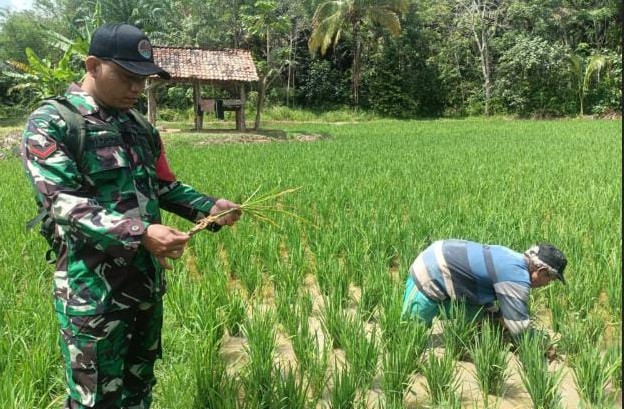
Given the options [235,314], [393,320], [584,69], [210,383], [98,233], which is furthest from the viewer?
[584,69]

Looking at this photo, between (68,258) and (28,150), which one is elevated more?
(28,150)

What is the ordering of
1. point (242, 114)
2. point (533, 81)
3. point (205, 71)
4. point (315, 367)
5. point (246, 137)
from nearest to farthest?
point (315, 367) < point (246, 137) < point (205, 71) < point (242, 114) < point (533, 81)

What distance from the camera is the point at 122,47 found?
4.71ft

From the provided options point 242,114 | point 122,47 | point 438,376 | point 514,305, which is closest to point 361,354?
point 438,376

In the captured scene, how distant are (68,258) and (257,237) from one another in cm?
232

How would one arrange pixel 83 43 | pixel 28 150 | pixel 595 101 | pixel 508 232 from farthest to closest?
pixel 595 101
pixel 83 43
pixel 508 232
pixel 28 150

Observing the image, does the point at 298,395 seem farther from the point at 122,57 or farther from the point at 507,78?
the point at 507,78

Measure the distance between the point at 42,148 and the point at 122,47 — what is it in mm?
342

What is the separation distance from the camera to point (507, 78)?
1984 cm

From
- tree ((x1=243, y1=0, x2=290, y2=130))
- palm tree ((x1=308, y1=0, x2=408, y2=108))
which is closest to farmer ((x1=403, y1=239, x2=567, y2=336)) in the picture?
tree ((x1=243, y1=0, x2=290, y2=130))

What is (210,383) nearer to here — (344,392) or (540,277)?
(344,392)

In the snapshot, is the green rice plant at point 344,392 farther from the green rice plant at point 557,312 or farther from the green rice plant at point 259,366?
the green rice plant at point 557,312

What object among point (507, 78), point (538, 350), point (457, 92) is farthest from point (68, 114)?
point (457, 92)

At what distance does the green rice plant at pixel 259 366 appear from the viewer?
1819mm
